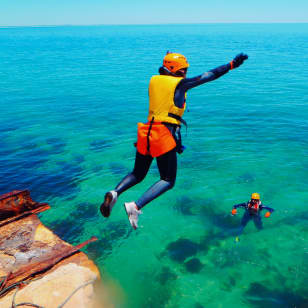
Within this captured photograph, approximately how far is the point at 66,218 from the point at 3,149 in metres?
8.44

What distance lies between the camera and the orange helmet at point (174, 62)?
16.1 ft

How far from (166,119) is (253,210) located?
6904 millimetres

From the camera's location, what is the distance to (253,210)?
10.4m

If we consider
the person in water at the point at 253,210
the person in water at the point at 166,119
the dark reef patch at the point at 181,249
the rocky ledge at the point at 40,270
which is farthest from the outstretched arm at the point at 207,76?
the person in water at the point at 253,210

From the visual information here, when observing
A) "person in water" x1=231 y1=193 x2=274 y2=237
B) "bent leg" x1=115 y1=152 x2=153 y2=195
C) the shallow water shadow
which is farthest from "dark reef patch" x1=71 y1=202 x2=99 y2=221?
"bent leg" x1=115 y1=152 x2=153 y2=195

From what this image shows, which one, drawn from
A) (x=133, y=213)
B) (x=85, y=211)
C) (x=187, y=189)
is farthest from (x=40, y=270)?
(x=187, y=189)

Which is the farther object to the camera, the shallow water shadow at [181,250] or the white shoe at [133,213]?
the shallow water shadow at [181,250]

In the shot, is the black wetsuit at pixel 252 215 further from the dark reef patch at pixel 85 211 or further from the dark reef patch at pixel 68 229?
the dark reef patch at pixel 68 229

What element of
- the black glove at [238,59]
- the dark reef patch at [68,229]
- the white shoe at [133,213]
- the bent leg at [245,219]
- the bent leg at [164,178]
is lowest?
the dark reef patch at [68,229]

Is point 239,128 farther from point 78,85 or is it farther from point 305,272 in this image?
point 78,85

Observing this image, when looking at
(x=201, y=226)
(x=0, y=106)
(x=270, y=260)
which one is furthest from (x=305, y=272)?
(x=0, y=106)

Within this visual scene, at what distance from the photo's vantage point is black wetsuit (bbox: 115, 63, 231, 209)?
4719 mm

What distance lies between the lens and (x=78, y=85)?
34469 millimetres

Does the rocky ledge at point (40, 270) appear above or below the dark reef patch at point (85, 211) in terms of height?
above
